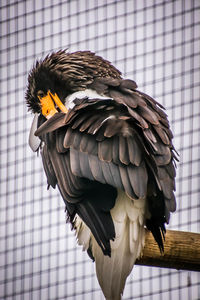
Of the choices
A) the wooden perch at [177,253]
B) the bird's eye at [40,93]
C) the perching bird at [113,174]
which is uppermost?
the bird's eye at [40,93]

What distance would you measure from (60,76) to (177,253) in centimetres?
120

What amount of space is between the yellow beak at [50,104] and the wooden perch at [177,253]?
840 mm

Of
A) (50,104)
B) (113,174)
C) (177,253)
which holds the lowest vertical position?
(177,253)

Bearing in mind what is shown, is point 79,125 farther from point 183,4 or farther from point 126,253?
point 183,4

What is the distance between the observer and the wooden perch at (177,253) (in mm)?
2867

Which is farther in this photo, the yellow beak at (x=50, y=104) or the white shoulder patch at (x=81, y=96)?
the yellow beak at (x=50, y=104)

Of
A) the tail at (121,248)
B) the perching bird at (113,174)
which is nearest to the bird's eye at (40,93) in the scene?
the perching bird at (113,174)

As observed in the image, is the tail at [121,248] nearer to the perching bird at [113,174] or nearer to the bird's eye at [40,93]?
the perching bird at [113,174]

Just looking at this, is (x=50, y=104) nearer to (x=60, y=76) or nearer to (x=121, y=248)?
(x=60, y=76)

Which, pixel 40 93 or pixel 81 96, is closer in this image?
pixel 81 96

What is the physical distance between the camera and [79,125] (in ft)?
9.39

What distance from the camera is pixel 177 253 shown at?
288cm

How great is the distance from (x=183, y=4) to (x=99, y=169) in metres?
3.84

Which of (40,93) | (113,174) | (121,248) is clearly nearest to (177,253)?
(121,248)
